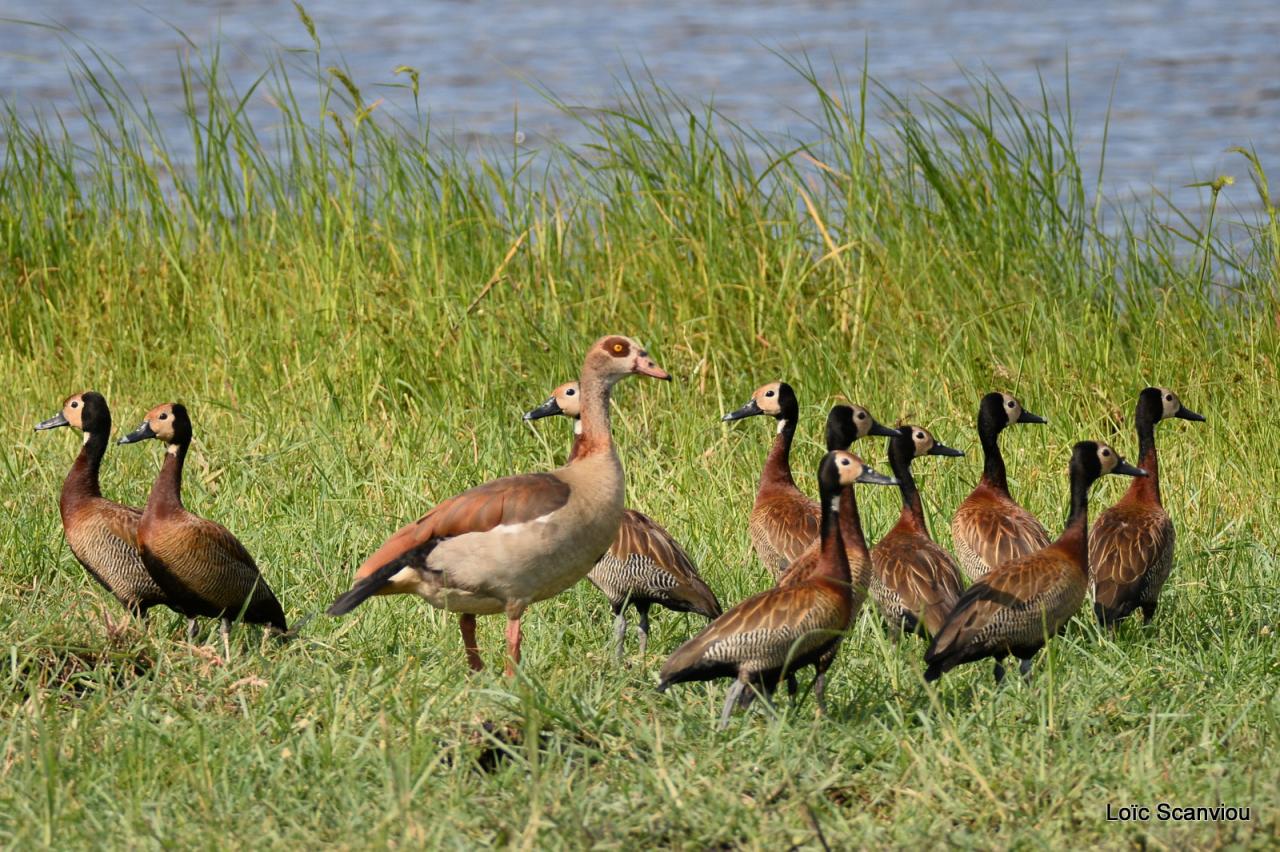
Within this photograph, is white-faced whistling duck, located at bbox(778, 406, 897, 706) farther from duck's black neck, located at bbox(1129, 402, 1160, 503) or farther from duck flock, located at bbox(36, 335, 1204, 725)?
duck's black neck, located at bbox(1129, 402, 1160, 503)

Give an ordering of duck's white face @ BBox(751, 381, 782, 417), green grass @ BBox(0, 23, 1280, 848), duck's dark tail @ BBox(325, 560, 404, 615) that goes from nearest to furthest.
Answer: green grass @ BBox(0, 23, 1280, 848) → duck's dark tail @ BBox(325, 560, 404, 615) → duck's white face @ BBox(751, 381, 782, 417)

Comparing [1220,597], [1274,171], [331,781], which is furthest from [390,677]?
[1274,171]

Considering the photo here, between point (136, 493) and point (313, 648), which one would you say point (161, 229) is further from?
point (313, 648)

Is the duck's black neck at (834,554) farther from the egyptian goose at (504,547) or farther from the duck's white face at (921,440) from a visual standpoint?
the duck's white face at (921,440)

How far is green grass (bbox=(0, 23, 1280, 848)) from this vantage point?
14.7ft

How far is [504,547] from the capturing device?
220 inches

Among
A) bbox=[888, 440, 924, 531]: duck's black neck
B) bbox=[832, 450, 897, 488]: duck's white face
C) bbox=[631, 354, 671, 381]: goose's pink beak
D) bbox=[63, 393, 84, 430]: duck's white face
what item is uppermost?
bbox=[631, 354, 671, 381]: goose's pink beak

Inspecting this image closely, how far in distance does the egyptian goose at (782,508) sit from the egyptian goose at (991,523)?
0.42 metres

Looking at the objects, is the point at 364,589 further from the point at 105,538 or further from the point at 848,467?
the point at 848,467

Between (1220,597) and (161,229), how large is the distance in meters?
6.28

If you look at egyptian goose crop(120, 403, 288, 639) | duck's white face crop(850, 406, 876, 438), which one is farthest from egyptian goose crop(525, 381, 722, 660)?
egyptian goose crop(120, 403, 288, 639)

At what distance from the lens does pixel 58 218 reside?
1015cm

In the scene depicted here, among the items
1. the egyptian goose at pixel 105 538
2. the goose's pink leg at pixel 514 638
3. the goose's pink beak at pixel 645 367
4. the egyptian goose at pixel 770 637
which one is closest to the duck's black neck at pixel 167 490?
the egyptian goose at pixel 105 538

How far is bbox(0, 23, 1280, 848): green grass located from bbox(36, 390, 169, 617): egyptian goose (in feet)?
0.39
